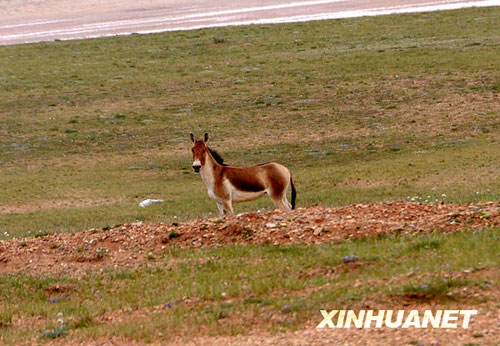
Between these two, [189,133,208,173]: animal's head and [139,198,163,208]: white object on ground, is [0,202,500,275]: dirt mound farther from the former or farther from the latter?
[139,198,163,208]: white object on ground

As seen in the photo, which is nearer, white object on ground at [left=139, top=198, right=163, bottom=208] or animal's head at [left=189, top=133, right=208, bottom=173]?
animal's head at [left=189, top=133, right=208, bottom=173]

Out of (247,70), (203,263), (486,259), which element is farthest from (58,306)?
(247,70)

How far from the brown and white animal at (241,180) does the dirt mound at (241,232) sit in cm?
298

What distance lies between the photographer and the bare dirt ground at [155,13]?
2771 inches

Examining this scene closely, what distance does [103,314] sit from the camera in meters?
12.9

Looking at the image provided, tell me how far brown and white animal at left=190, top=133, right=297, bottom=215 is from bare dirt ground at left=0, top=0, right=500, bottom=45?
48844 mm

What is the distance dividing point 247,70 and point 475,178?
22304 mm

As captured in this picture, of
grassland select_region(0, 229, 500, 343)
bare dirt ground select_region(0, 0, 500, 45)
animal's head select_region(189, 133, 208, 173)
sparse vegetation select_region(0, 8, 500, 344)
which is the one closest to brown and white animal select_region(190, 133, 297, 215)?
animal's head select_region(189, 133, 208, 173)

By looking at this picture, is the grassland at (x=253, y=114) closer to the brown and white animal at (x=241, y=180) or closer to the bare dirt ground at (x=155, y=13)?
the brown and white animal at (x=241, y=180)

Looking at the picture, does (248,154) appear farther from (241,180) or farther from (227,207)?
(241,180)

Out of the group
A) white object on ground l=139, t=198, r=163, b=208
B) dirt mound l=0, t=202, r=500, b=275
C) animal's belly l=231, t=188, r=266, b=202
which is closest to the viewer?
dirt mound l=0, t=202, r=500, b=275

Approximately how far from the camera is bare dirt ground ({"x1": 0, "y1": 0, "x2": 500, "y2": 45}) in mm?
70375

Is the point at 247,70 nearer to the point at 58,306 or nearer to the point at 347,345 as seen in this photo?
the point at 58,306

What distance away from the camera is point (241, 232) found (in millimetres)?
15938
